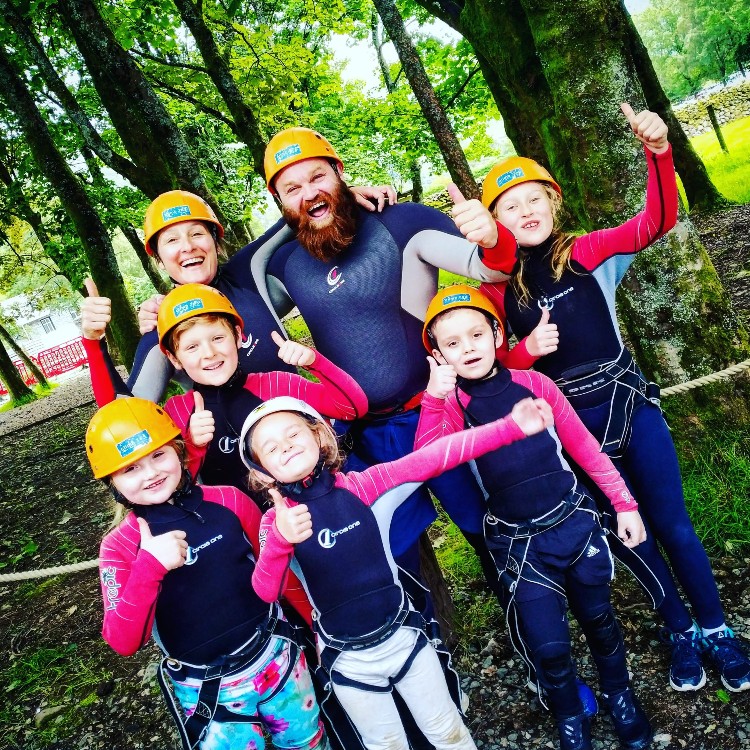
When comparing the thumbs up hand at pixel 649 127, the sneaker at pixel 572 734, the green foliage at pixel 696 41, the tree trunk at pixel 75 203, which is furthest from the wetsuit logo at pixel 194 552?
the green foliage at pixel 696 41

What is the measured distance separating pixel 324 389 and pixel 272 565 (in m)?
0.93

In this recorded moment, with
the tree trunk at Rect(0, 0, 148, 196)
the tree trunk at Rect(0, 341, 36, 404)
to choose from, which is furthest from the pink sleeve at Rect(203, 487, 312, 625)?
the tree trunk at Rect(0, 341, 36, 404)

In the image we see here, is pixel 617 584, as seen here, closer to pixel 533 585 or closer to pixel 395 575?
pixel 533 585

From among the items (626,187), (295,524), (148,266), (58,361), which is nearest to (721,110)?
(148,266)

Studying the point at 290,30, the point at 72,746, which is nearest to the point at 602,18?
the point at 72,746

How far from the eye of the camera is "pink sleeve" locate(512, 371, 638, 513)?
2719 mm

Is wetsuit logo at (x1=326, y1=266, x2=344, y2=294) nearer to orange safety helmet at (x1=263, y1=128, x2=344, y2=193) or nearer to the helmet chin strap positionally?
orange safety helmet at (x1=263, y1=128, x2=344, y2=193)

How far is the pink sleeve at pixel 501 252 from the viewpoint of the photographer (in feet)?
8.86

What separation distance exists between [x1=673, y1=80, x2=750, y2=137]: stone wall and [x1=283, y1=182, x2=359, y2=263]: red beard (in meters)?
30.2

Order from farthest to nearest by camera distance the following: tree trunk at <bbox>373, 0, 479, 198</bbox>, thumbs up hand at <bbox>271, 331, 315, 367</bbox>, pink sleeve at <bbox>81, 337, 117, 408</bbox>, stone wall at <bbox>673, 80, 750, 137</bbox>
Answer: stone wall at <bbox>673, 80, 750, 137</bbox>, tree trunk at <bbox>373, 0, 479, 198</bbox>, pink sleeve at <bbox>81, 337, 117, 408</bbox>, thumbs up hand at <bbox>271, 331, 315, 367</bbox>

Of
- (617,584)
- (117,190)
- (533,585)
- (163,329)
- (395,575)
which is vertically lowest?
(617,584)

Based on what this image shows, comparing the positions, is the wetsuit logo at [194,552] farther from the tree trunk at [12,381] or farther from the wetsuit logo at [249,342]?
the tree trunk at [12,381]

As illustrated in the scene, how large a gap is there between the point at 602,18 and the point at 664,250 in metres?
1.49

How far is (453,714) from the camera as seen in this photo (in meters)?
2.58
